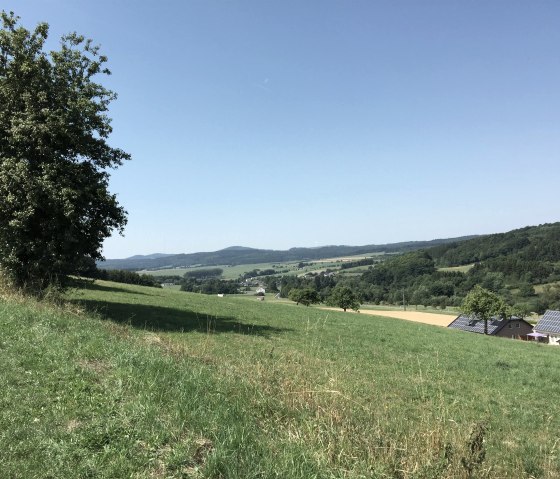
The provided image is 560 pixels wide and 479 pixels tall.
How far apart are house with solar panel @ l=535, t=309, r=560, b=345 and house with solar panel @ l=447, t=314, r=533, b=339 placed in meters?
3.37

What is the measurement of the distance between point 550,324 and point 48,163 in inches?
3626

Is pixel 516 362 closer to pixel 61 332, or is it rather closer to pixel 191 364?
pixel 191 364

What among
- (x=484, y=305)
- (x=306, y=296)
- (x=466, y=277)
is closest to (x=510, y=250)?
(x=466, y=277)

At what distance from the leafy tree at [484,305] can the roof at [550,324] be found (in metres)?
29.6

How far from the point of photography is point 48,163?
1839 centimetres

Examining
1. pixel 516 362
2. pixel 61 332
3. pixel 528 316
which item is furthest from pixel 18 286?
pixel 528 316

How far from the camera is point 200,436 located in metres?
5.61

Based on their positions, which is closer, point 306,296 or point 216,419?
point 216,419

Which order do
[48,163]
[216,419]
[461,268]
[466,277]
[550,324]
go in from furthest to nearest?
[461,268] → [466,277] → [550,324] → [48,163] → [216,419]

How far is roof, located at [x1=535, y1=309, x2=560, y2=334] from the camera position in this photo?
79312 mm

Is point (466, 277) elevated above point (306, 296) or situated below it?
below

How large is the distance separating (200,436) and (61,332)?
781 cm

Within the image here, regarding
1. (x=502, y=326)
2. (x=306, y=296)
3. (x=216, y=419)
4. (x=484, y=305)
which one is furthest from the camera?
(x=306, y=296)

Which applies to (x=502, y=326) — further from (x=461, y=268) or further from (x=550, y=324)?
(x=461, y=268)
